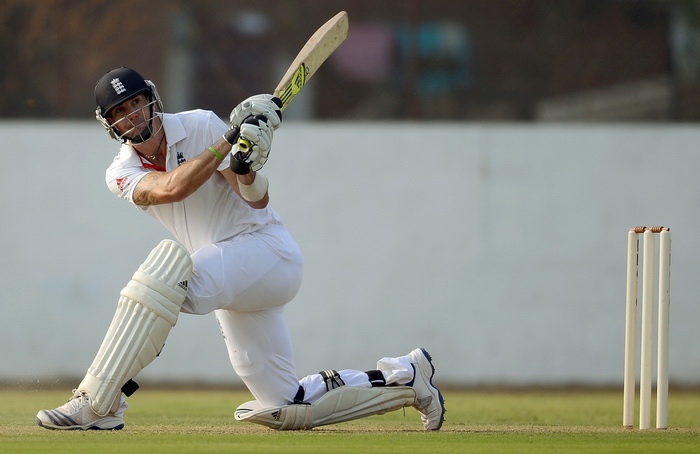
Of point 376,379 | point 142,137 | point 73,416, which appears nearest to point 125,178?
point 142,137

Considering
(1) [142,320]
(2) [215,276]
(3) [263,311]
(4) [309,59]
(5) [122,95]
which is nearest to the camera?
(1) [142,320]

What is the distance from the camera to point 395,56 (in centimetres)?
723

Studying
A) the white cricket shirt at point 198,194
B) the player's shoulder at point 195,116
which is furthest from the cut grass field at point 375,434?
the player's shoulder at point 195,116

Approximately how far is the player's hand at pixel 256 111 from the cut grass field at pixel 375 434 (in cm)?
93

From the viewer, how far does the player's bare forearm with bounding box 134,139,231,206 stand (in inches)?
126

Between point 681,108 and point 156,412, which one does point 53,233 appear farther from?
point 681,108

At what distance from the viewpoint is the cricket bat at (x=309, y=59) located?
11.7ft

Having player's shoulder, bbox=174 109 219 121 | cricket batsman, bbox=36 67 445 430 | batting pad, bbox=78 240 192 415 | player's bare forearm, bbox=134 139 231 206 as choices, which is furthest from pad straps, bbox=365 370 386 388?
player's shoulder, bbox=174 109 219 121

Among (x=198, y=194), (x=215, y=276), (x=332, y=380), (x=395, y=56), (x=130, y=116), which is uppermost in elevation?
(x=395, y=56)

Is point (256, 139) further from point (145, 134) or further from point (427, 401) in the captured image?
point (427, 401)

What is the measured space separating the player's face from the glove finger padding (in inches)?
15.8

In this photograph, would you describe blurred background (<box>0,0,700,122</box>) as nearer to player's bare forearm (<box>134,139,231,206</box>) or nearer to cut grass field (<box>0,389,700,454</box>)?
cut grass field (<box>0,389,700,454</box>)

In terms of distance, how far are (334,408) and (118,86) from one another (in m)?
1.22

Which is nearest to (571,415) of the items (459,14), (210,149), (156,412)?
(156,412)
